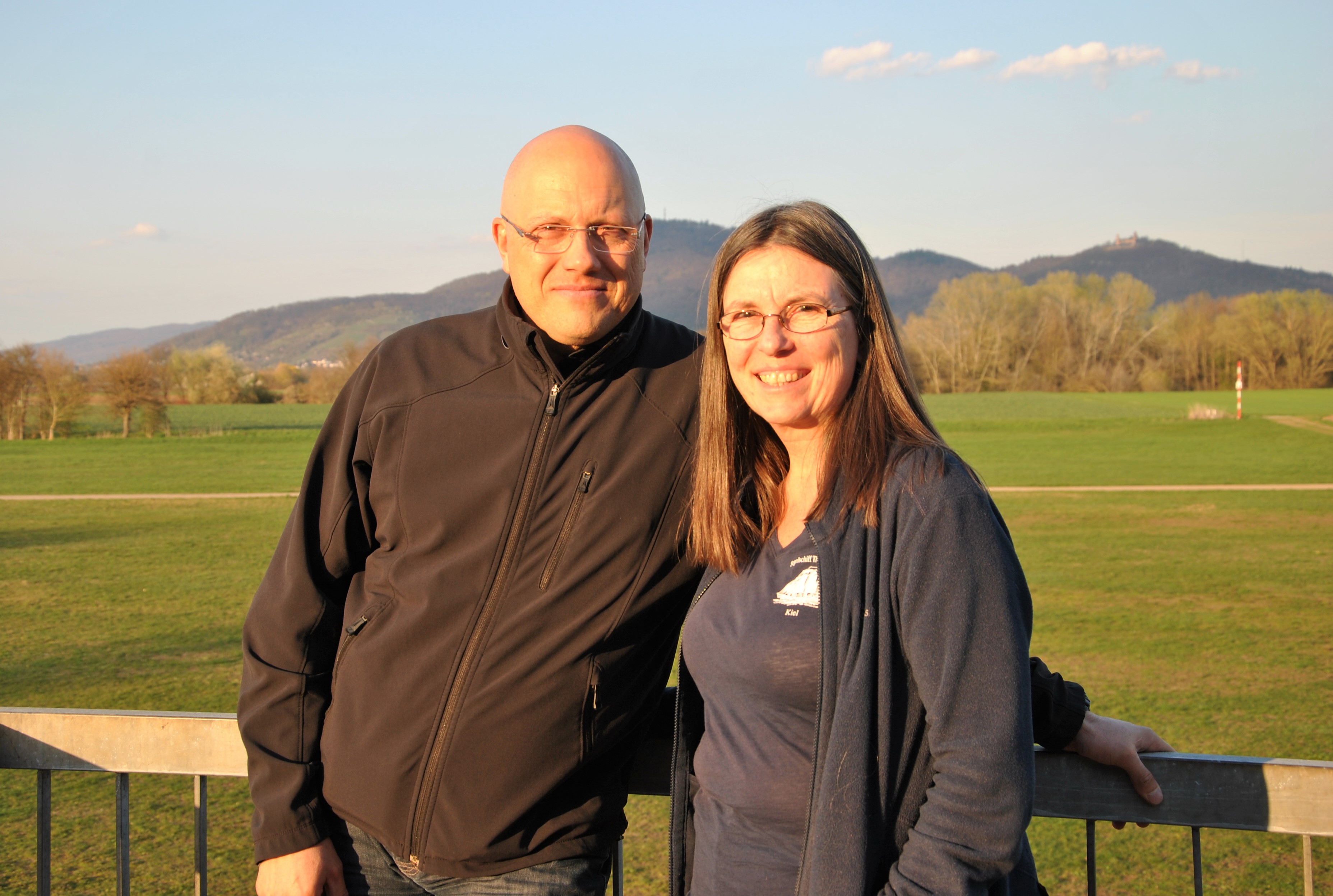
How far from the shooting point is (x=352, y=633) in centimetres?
208

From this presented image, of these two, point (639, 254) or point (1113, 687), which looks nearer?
point (639, 254)

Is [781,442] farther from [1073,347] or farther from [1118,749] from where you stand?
[1073,347]

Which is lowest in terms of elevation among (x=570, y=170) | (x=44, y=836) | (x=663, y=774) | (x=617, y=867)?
(x=617, y=867)

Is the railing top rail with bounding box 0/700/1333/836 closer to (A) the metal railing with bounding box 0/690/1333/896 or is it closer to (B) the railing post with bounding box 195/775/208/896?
(A) the metal railing with bounding box 0/690/1333/896

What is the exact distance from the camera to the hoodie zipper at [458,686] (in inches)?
74.9

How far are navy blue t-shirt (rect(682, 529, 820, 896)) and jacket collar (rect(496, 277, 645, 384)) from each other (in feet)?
2.03

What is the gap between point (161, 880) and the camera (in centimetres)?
413

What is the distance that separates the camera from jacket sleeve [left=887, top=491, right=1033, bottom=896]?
142cm

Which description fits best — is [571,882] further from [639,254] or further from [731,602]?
[639,254]

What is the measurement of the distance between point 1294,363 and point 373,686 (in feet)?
246

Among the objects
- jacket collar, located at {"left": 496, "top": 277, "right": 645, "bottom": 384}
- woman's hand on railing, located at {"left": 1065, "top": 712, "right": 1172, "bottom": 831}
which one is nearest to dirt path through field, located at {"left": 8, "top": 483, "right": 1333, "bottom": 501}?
jacket collar, located at {"left": 496, "top": 277, "right": 645, "bottom": 384}

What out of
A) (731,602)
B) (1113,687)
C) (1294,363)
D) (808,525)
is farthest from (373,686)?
(1294,363)

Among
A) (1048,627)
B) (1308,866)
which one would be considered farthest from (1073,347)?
(1308,866)

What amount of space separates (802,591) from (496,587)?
0.65 metres
